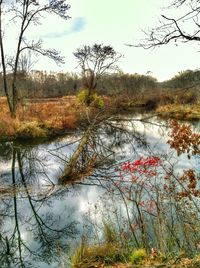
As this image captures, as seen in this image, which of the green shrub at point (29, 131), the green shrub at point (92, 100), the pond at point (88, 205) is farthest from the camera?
the green shrub at point (92, 100)

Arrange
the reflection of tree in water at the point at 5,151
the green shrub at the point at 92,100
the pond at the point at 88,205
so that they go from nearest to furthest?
the pond at the point at 88,205 < the reflection of tree in water at the point at 5,151 < the green shrub at the point at 92,100

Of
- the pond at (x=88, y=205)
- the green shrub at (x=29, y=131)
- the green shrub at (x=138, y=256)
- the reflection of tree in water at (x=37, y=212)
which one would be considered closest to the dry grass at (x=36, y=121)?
the green shrub at (x=29, y=131)

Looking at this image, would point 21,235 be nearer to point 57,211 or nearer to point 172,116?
point 57,211

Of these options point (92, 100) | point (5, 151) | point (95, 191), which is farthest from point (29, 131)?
point (92, 100)

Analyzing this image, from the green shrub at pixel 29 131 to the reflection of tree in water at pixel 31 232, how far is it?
7.89 metres

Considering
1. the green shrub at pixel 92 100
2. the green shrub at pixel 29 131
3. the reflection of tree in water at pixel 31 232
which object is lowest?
the reflection of tree in water at pixel 31 232

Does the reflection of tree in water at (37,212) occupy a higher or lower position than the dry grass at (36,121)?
lower

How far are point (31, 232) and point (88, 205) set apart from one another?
1635 millimetres

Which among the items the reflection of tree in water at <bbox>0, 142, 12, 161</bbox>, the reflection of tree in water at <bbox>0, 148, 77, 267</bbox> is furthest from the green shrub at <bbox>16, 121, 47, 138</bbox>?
the reflection of tree in water at <bbox>0, 148, 77, 267</bbox>

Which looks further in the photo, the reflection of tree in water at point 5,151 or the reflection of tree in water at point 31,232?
the reflection of tree in water at point 5,151

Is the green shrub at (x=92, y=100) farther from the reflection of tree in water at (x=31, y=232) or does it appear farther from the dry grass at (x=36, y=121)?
the reflection of tree in water at (x=31, y=232)

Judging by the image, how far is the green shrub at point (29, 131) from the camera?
1736 cm

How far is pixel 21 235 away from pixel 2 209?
1.38 m

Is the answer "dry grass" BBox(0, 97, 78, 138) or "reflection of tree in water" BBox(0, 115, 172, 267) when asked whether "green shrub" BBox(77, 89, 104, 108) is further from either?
"reflection of tree in water" BBox(0, 115, 172, 267)
